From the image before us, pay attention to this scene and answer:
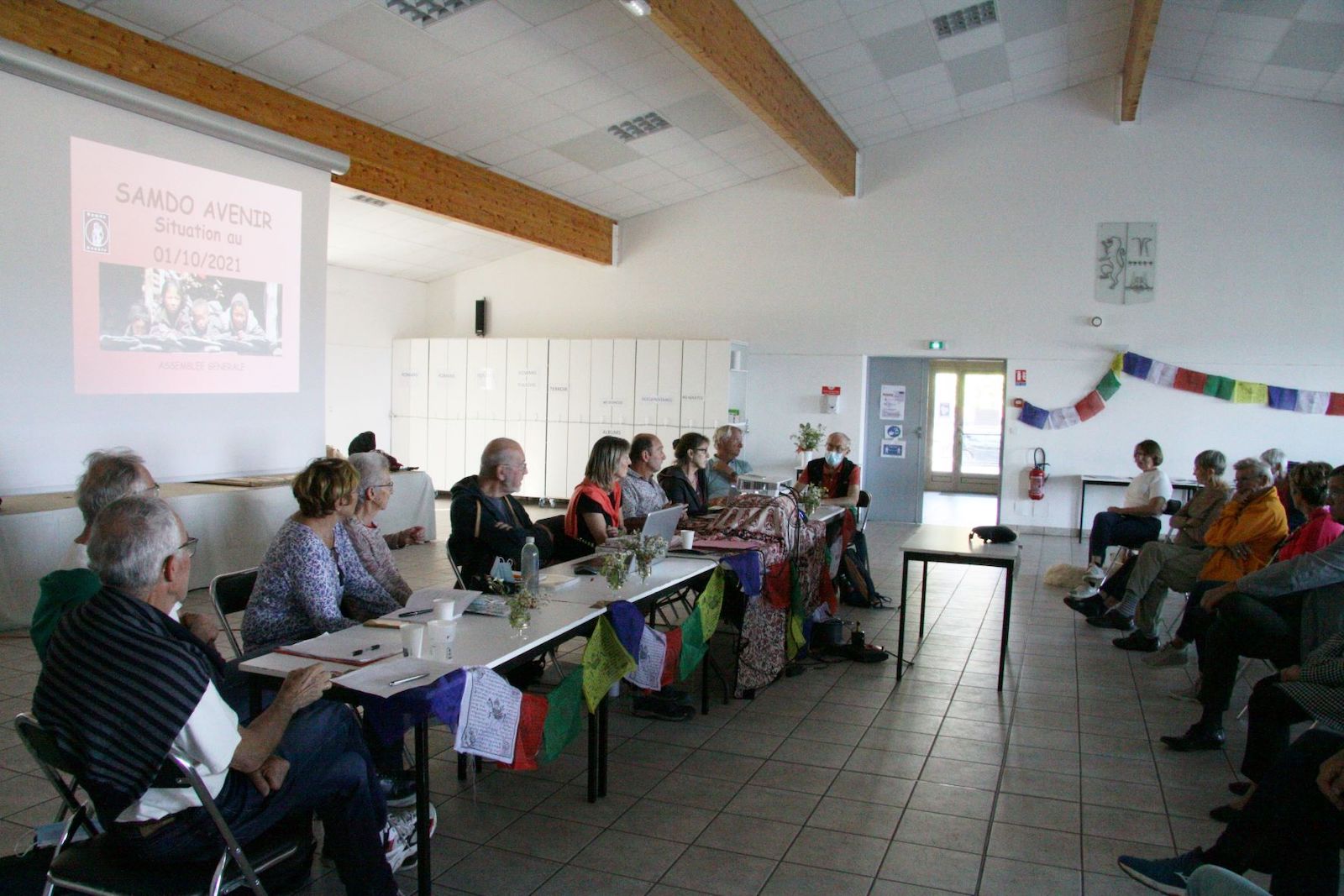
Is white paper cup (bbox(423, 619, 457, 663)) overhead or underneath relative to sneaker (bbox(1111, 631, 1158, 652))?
overhead

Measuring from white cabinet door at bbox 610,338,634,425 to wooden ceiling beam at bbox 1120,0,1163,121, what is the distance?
19.2 feet

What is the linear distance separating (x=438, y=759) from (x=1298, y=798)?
2.81 meters

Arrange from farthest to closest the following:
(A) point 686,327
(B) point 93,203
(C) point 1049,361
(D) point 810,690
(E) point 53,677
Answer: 1. (A) point 686,327
2. (C) point 1049,361
3. (B) point 93,203
4. (D) point 810,690
5. (E) point 53,677

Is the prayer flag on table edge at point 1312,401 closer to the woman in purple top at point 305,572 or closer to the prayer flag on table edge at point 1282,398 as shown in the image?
the prayer flag on table edge at point 1282,398

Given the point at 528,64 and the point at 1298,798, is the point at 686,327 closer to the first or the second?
the point at 528,64

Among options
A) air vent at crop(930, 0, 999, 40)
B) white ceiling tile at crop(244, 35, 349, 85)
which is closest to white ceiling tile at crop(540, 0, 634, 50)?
white ceiling tile at crop(244, 35, 349, 85)

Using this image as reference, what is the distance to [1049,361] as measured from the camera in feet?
33.2

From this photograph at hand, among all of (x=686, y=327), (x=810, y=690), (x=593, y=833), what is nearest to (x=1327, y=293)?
(x=686, y=327)

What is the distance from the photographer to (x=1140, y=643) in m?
5.32

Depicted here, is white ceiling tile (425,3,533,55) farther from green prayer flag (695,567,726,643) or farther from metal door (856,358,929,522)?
metal door (856,358,929,522)

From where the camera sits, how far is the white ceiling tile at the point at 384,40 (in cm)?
596

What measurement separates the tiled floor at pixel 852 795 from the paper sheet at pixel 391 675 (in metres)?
0.69

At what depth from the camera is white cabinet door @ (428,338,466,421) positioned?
1204cm

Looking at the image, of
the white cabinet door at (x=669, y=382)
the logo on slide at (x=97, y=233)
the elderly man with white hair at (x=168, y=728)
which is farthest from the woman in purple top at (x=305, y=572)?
the white cabinet door at (x=669, y=382)
